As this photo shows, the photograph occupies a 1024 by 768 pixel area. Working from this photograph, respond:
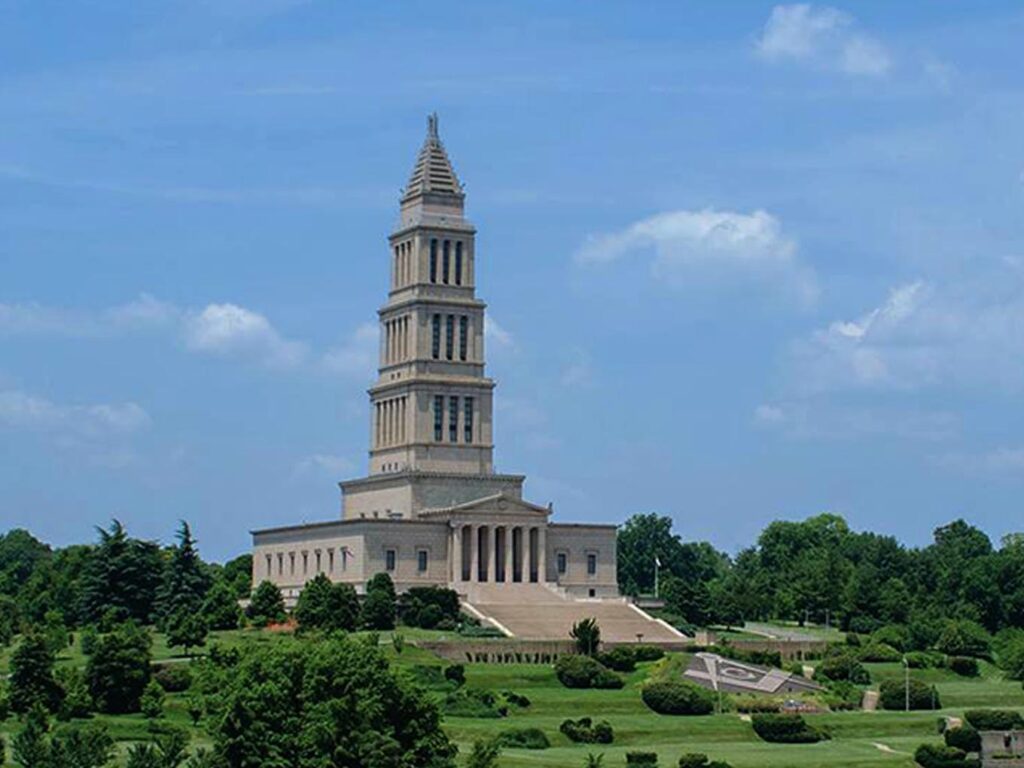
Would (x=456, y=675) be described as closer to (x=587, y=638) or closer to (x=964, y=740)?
(x=587, y=638)

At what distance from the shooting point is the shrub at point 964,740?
85.1 meters

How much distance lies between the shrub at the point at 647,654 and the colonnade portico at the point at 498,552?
1739cm

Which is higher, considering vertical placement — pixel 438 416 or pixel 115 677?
pixel 438 416

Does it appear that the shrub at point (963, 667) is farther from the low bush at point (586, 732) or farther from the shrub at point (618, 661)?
the low bush at point (586, 732)

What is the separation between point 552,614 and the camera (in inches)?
4589

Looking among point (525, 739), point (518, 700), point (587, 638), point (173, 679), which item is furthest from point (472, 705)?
point (587, 638)

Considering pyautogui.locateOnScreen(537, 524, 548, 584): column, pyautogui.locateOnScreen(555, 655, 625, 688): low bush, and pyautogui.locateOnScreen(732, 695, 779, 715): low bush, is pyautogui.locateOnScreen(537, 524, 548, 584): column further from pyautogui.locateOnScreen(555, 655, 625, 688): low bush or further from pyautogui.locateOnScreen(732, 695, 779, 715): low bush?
pyautogui.locateOnScreen(732, 695, 779, 715): low bush

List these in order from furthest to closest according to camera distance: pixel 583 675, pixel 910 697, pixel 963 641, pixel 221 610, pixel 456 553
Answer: pixel 456 553 → pixel 221 610 → pixel 963 641 → pixel 583 675 → pixel 910 697

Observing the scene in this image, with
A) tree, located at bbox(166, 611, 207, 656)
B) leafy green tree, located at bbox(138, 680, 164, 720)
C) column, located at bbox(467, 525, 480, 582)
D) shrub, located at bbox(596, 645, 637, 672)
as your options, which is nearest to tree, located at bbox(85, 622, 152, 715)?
leafy green tree, located at bbox(138, 680, 164, 720)

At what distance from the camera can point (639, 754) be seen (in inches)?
3145

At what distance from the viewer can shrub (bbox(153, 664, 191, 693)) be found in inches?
3575

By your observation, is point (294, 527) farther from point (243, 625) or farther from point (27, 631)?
point (27, 631)

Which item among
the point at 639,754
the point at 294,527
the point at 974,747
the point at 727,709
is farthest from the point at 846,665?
the point at 294,527

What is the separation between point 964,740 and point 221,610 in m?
41.0
